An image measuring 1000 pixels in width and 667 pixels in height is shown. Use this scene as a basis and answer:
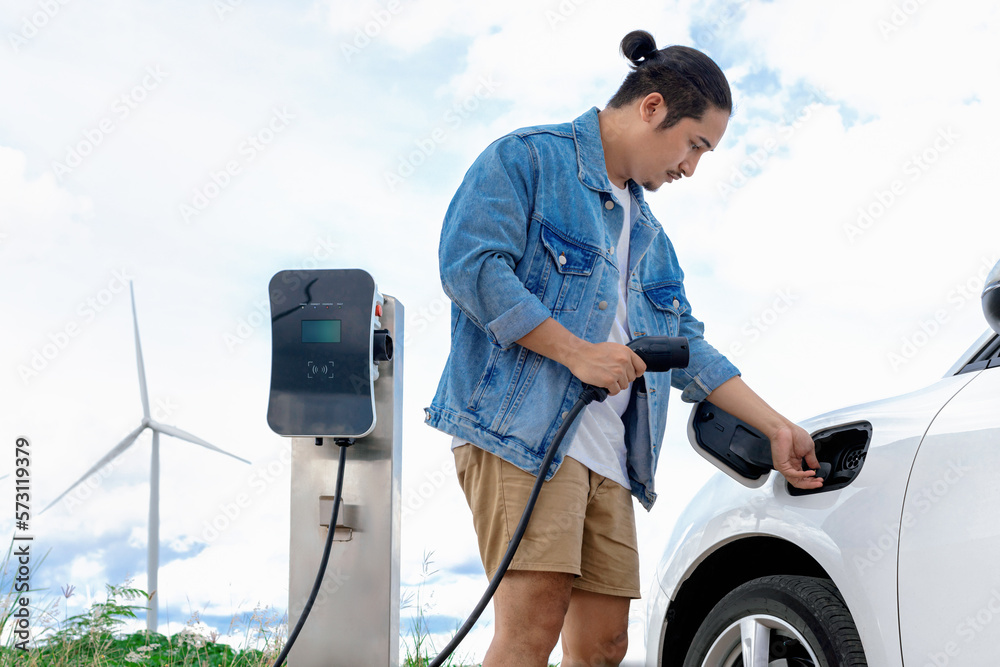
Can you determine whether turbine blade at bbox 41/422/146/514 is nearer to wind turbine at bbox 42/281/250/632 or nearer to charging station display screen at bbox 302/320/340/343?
wind turbine at bbox 42/281/250/632

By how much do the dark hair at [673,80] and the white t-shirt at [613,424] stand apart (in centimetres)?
24

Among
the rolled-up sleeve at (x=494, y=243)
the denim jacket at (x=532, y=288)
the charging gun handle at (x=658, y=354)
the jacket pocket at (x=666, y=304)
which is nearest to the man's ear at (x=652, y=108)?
the denim jacket at (x=532, y=288)

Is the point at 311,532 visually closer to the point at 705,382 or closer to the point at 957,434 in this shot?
the point at 705,382

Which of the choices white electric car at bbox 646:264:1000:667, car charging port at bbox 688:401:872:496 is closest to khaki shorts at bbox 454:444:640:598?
white electric car at bbox 646:264:1000:667

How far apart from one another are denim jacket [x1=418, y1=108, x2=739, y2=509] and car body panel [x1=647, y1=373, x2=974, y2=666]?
310 millimetres

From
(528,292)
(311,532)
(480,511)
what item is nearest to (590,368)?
(528,292)

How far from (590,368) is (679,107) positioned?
72 centimetres

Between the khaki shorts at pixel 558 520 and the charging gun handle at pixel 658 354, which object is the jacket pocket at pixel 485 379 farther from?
the charging gun handle at pixel 658 354

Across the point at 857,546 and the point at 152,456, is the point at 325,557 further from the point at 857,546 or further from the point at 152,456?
the point at 152,456

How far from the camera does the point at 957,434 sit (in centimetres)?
152

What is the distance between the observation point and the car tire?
5.25ft

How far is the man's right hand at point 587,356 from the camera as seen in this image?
182 centimetres

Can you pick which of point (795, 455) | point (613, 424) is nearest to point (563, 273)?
point (613, 424)

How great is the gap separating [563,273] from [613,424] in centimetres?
38
